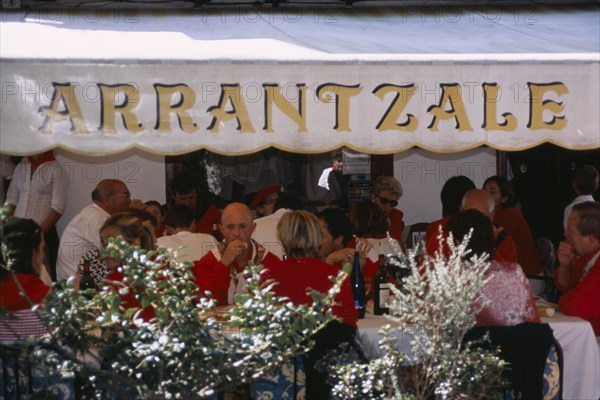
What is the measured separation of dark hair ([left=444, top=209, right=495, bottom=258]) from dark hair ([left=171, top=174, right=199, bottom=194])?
351 centimetres

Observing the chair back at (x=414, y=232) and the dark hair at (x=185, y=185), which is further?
the chair back at (x=414, y=232)

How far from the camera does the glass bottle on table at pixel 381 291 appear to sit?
215 inches

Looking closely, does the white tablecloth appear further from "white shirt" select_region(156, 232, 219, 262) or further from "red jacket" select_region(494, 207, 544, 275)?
"red jacket" select_region(494, 207, 544, 275)

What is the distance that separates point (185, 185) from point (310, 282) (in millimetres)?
3458

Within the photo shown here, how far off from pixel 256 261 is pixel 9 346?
2237 mm

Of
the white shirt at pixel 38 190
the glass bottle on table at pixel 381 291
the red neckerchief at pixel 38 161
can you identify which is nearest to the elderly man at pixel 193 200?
the white shirt at pixel 38 190

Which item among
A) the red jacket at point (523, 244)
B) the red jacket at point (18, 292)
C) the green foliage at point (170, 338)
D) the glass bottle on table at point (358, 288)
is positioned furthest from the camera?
the red jacket at point (523, 244)

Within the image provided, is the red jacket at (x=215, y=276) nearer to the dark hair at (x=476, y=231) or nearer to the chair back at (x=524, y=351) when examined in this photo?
the dark hair at (x=476, y=231)

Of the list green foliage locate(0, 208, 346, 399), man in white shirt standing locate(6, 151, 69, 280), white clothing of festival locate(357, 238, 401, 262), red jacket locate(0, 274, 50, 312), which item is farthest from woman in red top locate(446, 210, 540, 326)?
man in white shirt standing locate(6, 151, 69, 280)

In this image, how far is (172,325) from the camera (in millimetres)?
4129

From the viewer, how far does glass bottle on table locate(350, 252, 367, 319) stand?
5.49 meters

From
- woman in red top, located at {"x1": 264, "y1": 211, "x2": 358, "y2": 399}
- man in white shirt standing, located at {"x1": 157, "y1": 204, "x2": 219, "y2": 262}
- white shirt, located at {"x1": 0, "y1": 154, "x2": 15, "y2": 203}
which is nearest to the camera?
woman in red top, located at {"x1": 264, "y1": 211, "x2": 358, "y2": 399}

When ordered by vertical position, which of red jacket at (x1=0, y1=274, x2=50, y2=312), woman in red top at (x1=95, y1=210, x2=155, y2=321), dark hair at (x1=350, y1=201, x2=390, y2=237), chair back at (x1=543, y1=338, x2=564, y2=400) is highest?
woman in red top at (x1=95, y1=210, x2=155, y2=321)

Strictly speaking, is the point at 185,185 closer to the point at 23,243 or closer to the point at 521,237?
the point at 521,237
